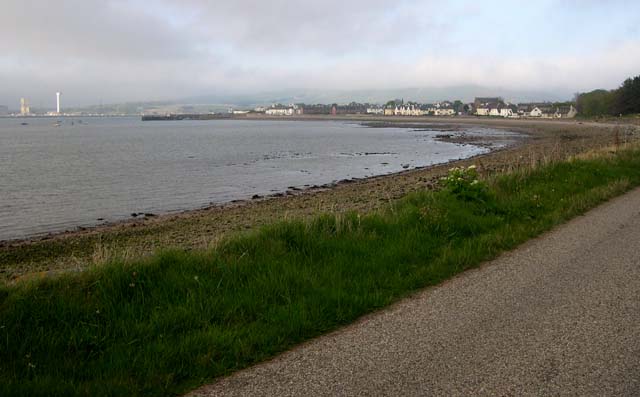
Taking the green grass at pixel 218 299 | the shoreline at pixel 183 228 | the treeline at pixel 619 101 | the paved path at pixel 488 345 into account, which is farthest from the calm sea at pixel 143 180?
the treeline at pixel 619 101

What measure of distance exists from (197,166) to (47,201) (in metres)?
17.8

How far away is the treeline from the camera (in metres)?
103

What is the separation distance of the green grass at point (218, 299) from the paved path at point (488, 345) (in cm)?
36

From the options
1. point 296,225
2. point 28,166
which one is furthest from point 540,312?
point 28,166

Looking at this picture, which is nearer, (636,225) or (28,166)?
(636,225)

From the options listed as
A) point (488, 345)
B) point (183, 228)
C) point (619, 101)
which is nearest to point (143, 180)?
point (183, 228)

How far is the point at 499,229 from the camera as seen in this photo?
31.5 ft

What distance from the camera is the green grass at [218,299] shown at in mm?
4566

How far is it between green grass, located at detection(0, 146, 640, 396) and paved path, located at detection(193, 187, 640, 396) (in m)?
0.36

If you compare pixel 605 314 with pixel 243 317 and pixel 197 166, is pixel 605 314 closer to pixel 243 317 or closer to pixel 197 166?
pixel 243 317

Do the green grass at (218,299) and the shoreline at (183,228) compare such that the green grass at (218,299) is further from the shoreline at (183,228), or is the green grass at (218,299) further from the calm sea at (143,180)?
the calm sea at (143,180)

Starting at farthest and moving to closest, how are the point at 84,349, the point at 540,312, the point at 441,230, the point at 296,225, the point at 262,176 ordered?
1. the point at 262,176
2. the point at 441,230
3. the point at 296,225
4. the point at 540,312
5. the point at 84,349

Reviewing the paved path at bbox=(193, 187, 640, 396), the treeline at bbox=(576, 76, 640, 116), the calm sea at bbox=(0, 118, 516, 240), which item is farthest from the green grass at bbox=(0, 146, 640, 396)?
the treeline at bbox=(576, 76, 640, 116)

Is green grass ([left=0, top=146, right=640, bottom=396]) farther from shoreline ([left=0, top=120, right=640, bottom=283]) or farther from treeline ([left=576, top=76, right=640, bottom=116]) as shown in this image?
treeline ([left=576, top=76, right=640, bottom=116])
